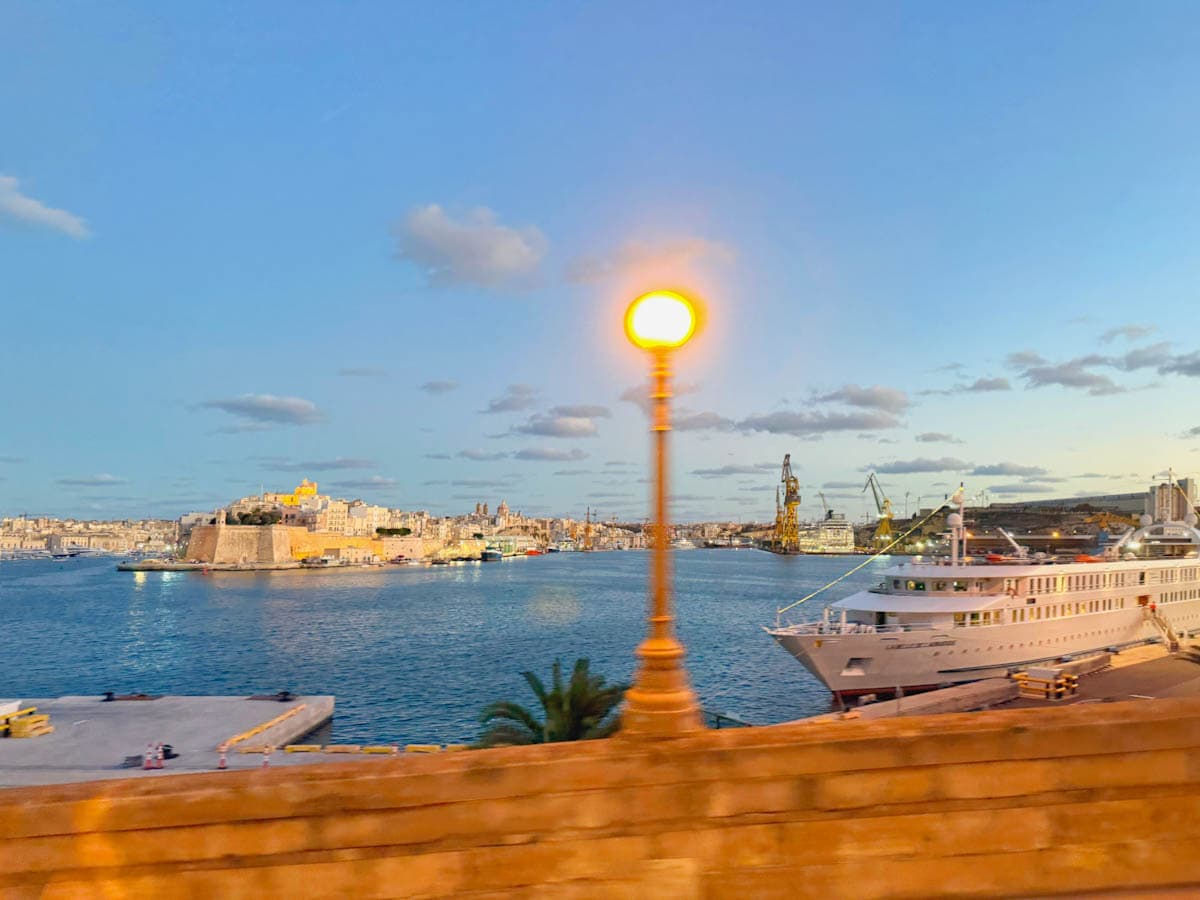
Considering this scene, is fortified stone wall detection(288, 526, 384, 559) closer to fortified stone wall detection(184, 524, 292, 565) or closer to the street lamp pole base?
fortified stone wall detection(184, 524, 292, 565)

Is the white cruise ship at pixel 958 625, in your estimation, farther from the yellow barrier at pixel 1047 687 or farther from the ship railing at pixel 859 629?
the yellow barrier at pixel 1047 687

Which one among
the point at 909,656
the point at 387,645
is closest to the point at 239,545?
the point at 387,645

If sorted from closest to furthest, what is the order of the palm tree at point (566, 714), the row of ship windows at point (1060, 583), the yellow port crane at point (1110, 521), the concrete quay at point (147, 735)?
the palm tree at point (566, 714) → the concrete quay at point (147, 735) → the row of ship windows at point (1060, 583) → the yellow port crane at point (1110, 521)

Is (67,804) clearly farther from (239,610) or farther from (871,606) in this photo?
(239,610)

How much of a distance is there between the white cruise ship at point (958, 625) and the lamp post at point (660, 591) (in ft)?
97.1

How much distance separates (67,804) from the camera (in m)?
3.57

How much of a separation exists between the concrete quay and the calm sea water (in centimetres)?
395

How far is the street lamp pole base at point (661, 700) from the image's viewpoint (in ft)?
13.2

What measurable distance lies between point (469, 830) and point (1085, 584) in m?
43.8

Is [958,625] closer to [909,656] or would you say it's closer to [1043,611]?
[909,656]

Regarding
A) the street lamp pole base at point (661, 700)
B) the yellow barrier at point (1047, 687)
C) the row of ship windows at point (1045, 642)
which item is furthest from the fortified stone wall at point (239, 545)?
the street lamp pole base at point (661, 700)

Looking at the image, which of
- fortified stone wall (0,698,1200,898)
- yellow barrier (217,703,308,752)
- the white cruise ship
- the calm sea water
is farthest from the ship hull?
fortified stone wall (0,698,1200,898)

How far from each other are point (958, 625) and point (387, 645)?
4273 cm

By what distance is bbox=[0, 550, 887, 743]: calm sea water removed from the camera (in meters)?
39.1
